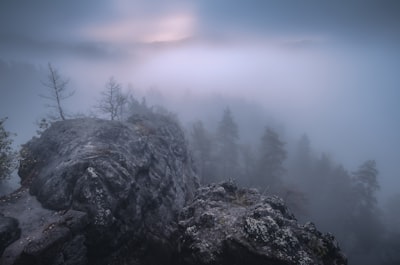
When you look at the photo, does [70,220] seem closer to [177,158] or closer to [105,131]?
[105,131]

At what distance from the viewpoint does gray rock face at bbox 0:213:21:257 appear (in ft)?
38.7

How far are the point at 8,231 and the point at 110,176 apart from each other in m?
5.56

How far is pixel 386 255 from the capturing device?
42875 mm

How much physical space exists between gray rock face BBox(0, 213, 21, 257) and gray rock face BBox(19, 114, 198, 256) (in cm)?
208

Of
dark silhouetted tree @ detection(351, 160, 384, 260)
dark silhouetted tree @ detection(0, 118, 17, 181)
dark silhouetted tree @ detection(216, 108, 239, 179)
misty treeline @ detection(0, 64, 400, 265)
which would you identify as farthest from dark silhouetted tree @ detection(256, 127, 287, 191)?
dark silhouetted tree @ detection(0, 118, 17, 181)

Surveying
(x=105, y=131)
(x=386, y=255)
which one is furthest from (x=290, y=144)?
(x=105, y=131)

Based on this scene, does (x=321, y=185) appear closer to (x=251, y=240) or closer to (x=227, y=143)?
(x=227, y=143)

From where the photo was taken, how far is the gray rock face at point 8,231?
11.8 metres

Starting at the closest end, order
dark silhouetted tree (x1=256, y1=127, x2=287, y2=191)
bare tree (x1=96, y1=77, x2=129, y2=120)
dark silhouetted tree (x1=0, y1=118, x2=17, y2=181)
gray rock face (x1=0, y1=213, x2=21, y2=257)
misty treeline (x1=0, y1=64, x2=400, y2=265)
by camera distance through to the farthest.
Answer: gray rock face (x1=0, y1=213, x2=21, y2=257) < dark silhouetted tree (x1=0, y1=118, x2=17, y2=181) < bare tree (x1=96, y1=77, x2=129, y2=120) < misty treeline (x1=0, y1=64, x2=400, y2=265) < dark silhouetted tree (x1=256, y1=127, x2=287, y2=191)

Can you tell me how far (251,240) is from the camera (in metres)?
12.1

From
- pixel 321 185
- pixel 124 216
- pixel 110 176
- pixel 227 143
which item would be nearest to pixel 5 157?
pixel 110 176

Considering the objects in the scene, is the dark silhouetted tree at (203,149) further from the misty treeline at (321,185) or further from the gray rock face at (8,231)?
the gray rock face at (8,231)

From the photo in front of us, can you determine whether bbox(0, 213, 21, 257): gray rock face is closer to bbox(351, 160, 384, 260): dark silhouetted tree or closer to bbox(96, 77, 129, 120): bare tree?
bbox(96, 77, 129, 120): bare tree

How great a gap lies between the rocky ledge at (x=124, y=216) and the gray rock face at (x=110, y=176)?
0.22 feet
